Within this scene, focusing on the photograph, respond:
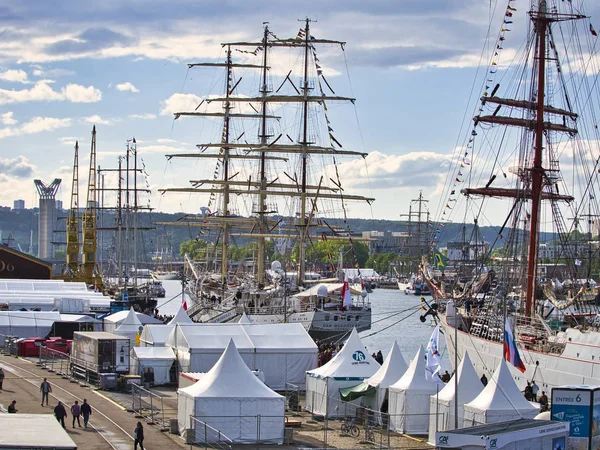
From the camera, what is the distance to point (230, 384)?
34.6 meters

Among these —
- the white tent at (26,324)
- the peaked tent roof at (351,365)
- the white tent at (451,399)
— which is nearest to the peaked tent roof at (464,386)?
the white tent at (451,399)

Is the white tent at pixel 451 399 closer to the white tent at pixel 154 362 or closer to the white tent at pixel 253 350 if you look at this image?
the white tent at pixel 253 350

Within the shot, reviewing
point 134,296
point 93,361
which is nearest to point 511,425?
point 93,361

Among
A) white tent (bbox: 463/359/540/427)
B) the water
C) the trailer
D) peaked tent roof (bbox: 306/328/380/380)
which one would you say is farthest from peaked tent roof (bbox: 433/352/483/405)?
the water

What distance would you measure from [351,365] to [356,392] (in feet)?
6.89

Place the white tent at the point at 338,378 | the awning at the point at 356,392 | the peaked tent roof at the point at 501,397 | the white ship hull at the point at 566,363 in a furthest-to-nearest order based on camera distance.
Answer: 1. the white ship hull at the point at 566,363
2. the white tent at the point at 338,378
3. the awning at the point at 356,392
4. the peaked tent roof at the point at 501,397

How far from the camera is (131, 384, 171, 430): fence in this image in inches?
1406

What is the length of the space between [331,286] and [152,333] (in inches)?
1013

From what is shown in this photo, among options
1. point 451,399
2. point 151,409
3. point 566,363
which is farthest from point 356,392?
point 566,363

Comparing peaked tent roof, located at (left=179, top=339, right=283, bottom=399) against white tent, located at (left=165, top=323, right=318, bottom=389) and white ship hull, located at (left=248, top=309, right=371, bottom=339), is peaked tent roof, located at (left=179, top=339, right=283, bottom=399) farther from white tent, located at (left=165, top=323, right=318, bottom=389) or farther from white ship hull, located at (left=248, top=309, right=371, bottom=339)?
white ship hull, located at (left=248, top=309, right=371, bottom=339)

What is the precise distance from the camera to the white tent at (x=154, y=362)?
44688mm

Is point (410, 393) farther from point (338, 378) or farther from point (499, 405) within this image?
point (338, 378)

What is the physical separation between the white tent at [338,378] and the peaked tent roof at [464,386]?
4.51 m

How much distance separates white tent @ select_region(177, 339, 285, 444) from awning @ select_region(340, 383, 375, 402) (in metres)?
5.09
